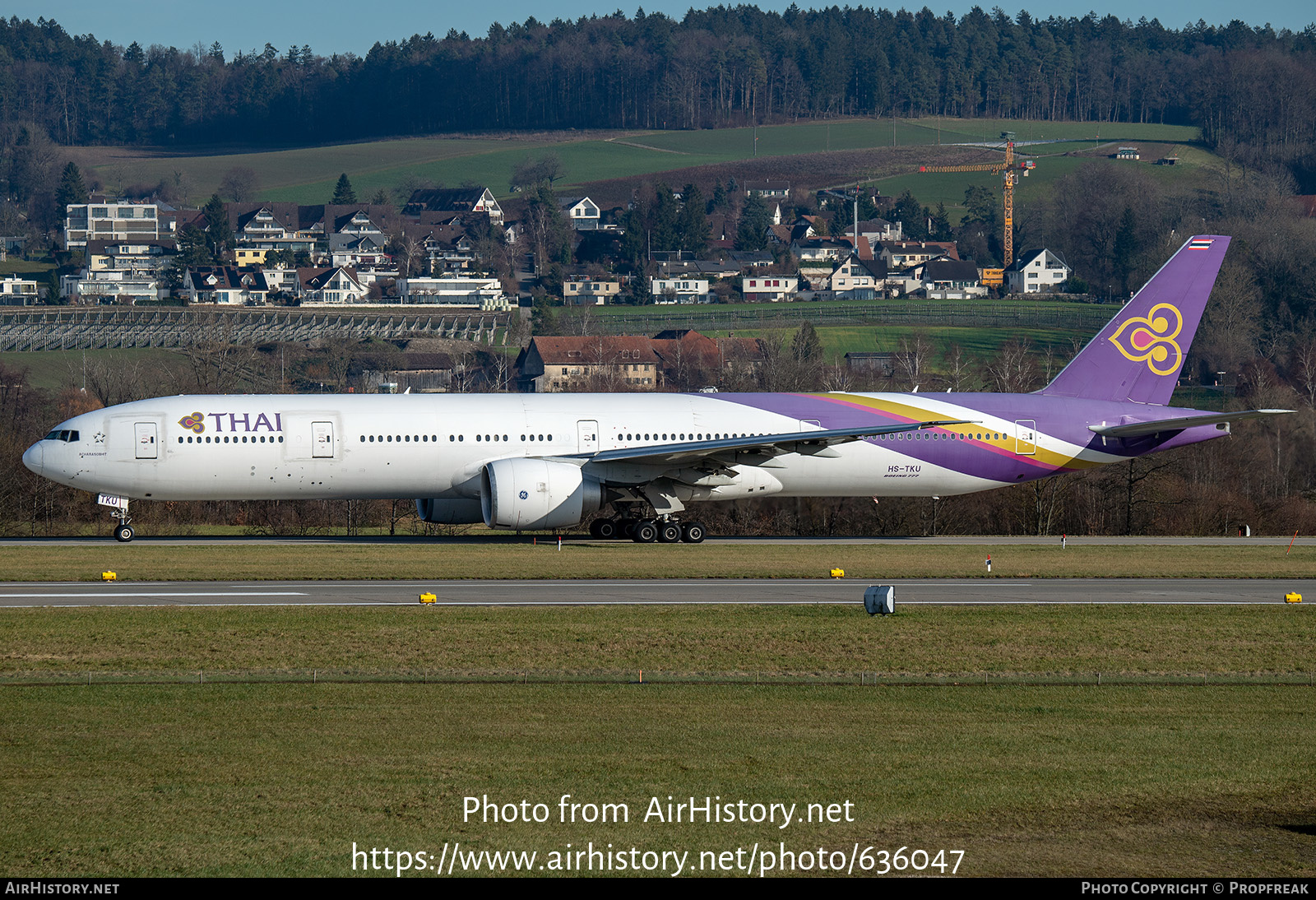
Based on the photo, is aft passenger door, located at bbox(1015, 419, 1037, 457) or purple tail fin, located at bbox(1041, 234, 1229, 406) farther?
purple tail fin, located at bbox(1041, 234, 1229, 406)

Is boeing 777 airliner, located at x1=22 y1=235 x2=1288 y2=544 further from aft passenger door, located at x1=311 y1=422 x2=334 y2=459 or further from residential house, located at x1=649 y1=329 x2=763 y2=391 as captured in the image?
residential house, located at x1=649 y1=329 x2=763 y2=391

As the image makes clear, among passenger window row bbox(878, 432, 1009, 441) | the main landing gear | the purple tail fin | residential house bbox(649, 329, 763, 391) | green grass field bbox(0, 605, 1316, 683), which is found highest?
the purple tail fin

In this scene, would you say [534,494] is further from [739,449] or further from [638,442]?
[739,449]

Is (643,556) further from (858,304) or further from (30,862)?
(858,304)

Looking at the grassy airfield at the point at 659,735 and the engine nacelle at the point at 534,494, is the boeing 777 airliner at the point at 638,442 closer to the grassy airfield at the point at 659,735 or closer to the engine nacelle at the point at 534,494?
the engine nacelle at the point at 534,494

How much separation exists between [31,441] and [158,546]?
2229 cm

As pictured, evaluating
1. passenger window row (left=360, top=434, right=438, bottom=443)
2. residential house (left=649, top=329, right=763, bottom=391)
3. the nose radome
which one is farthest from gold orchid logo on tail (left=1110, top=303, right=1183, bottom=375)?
residential house (left=649, top=329, right=763, bottom=391)

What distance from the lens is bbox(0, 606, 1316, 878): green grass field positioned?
11547 mm

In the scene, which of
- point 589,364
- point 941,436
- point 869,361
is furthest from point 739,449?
point 869,361

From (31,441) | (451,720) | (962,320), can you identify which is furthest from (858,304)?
(451,720)

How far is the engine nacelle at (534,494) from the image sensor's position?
36.9 m

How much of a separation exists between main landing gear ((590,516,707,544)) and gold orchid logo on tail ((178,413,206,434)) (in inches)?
434

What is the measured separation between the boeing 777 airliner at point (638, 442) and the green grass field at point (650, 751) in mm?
15294

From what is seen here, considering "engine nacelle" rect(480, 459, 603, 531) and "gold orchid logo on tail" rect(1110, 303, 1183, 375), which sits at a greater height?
"gold orchid logo on tail" rect(1110, 303, 1183, 375)
